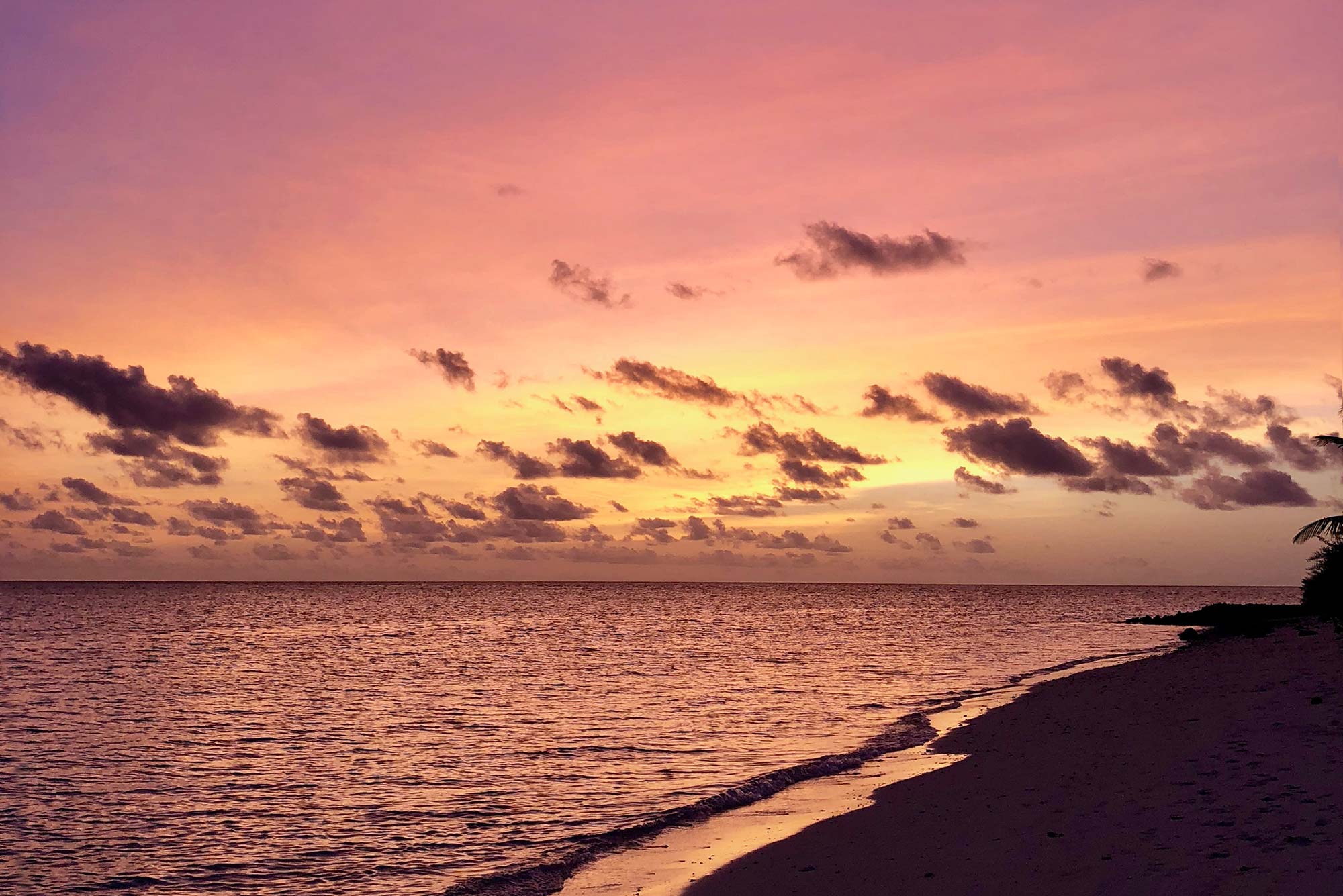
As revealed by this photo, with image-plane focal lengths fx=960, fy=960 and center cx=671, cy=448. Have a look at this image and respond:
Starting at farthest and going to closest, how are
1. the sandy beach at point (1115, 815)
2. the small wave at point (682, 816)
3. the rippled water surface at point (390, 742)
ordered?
the rippled water surface at point (390, 742)
the small wave at point (682, 816)
the sandy beach at point (1115, 815)

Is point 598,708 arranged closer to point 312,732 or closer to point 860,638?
point 312,732

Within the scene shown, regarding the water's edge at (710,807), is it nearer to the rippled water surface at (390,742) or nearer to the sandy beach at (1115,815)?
the rippled water surface at (390,742)

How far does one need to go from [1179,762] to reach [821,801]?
25.1 ft

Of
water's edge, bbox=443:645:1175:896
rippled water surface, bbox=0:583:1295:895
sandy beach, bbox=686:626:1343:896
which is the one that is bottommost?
rippled water surface, bbox=0:583:1295:895

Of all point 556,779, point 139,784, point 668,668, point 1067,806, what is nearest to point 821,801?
point 1067,806

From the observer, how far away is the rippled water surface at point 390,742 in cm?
→ 2016

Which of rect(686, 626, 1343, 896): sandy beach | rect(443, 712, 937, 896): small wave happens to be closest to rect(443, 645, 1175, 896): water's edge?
rect(443, 712, 937, 896): small wave

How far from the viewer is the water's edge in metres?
17.6

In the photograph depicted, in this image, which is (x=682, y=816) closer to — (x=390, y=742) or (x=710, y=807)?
(x=710, y=807)

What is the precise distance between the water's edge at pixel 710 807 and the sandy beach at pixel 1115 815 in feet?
9.34

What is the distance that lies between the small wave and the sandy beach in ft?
9.33

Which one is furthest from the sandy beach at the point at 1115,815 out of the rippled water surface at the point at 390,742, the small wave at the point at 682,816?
the rippled water surface at the point at 390,742

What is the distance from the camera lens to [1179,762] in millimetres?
19656

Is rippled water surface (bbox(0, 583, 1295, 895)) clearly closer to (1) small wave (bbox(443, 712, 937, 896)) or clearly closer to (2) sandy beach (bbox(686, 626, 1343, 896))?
(1) small wave (bbox(443, 712, 937, 896))
